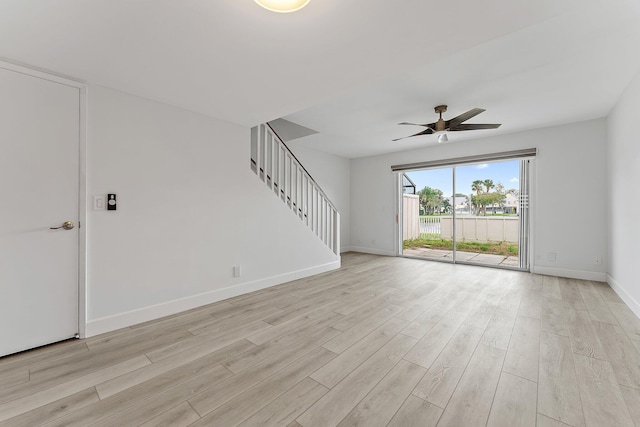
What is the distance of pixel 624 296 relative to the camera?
3057mm

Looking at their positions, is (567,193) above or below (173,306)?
above

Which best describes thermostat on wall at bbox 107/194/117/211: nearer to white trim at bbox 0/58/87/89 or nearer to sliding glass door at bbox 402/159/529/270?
white trim at bbox 0/58/87/89

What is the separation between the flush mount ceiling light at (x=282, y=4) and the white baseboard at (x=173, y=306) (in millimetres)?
2746

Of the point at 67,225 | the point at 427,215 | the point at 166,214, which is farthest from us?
the point at 427,215

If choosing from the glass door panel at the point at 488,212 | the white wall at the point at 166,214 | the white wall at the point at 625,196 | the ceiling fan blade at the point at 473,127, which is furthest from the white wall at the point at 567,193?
the white wall at the point at 166,214

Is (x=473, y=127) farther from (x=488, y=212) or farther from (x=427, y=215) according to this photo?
(x=427, y=215)

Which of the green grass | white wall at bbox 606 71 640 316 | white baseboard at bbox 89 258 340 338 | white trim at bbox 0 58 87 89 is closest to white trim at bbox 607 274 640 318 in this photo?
white wall at bbox 606 71 640 316

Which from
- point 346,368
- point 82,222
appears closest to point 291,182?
point 82,222

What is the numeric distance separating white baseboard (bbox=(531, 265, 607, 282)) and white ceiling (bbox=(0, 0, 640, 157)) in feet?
8.27

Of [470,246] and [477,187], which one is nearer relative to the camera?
[477,187]

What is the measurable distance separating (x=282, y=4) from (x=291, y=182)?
9.29ft

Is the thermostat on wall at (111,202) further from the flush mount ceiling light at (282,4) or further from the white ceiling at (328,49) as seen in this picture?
the flush mount ceiling light at (282,4)

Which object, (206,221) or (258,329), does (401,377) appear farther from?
(206,221)

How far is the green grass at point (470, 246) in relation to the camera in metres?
6.00
